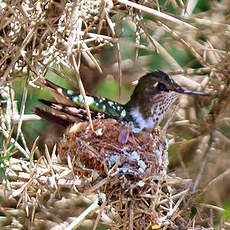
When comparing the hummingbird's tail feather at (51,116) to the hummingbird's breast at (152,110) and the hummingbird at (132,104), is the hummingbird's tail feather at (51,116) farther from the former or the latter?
the hummingbird's breast at (152,110)

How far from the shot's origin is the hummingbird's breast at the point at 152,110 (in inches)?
106

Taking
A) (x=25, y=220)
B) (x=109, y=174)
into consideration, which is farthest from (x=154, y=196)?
(x=25, y=220)

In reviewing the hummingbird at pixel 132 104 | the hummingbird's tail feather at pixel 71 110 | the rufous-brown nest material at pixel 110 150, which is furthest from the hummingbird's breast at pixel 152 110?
the hummingbird's tail feather at pixel 71 110

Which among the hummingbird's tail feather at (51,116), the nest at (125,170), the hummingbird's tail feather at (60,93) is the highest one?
the hummingbird's tail feather at (60,93)

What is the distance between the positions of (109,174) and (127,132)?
0.41 metres

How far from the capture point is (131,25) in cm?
305

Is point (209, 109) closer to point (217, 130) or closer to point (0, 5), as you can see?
point (217, 130)

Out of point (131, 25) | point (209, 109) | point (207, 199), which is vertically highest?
point (131, 25)

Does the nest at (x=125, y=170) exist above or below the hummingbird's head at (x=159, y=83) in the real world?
below

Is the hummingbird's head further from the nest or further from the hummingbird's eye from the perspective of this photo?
the nest

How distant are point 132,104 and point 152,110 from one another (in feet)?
0.35

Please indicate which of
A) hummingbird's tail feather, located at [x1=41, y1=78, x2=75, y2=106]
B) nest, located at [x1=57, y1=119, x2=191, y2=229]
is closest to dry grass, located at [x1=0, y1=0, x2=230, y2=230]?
nest, located at [x1=57, y1=119, x2=191, y2=229]

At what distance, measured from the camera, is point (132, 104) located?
9.06ft

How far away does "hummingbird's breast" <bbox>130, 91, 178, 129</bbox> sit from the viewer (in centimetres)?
270
